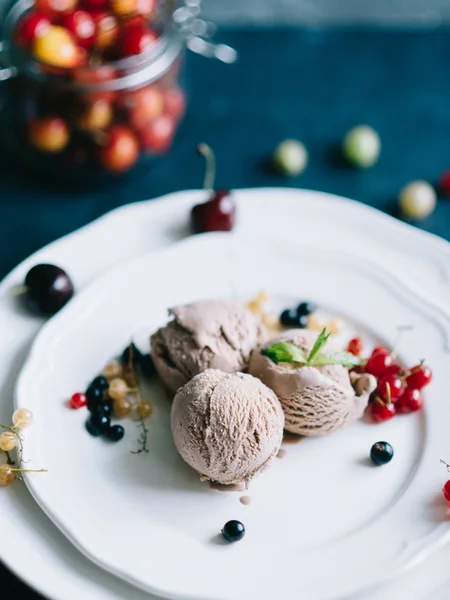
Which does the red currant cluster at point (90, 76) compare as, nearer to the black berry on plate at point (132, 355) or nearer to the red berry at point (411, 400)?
the black berry on plate at point (132, 355)

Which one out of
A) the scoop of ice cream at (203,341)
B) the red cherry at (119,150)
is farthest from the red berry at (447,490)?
the red cherry at (119,150)

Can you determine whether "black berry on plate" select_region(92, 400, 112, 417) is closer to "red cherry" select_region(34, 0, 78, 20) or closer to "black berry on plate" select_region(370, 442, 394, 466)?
"black berry on plate" select_region(370, 442, 394, 466)

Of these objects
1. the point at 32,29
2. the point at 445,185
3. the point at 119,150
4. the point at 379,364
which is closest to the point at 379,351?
the point at 379,364

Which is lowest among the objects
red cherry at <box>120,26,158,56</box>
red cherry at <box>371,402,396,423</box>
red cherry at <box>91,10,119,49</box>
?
red cherry at <box>371,402,396,423</box>

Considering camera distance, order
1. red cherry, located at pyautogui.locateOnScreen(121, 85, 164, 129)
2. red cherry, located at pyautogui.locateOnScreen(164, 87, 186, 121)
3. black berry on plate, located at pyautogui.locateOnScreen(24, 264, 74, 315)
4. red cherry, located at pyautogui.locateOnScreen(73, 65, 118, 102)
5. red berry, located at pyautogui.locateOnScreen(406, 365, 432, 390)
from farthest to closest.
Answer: red cherry, located at pyautogui.locateOnScreen(164, 87, 186, 121)
red cherry, located at pyautogui.locateOnScreen(121, 85, 164, 129)
red cherry, located at pyautogui.locateOnScreen(73, 65, 118, 102)
black berry on plate, located at pyautogui.locateOnScreen(24, 264, 74, 315)
red berry, located at pyautogui.locateOnScreen(406, 365, 432, 390)

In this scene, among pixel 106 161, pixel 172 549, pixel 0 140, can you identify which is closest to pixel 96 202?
pixel 106 161

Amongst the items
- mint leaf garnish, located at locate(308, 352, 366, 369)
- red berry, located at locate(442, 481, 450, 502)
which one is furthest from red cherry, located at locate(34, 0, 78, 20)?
red berry, located at locate(442, 481, 450, 502)
